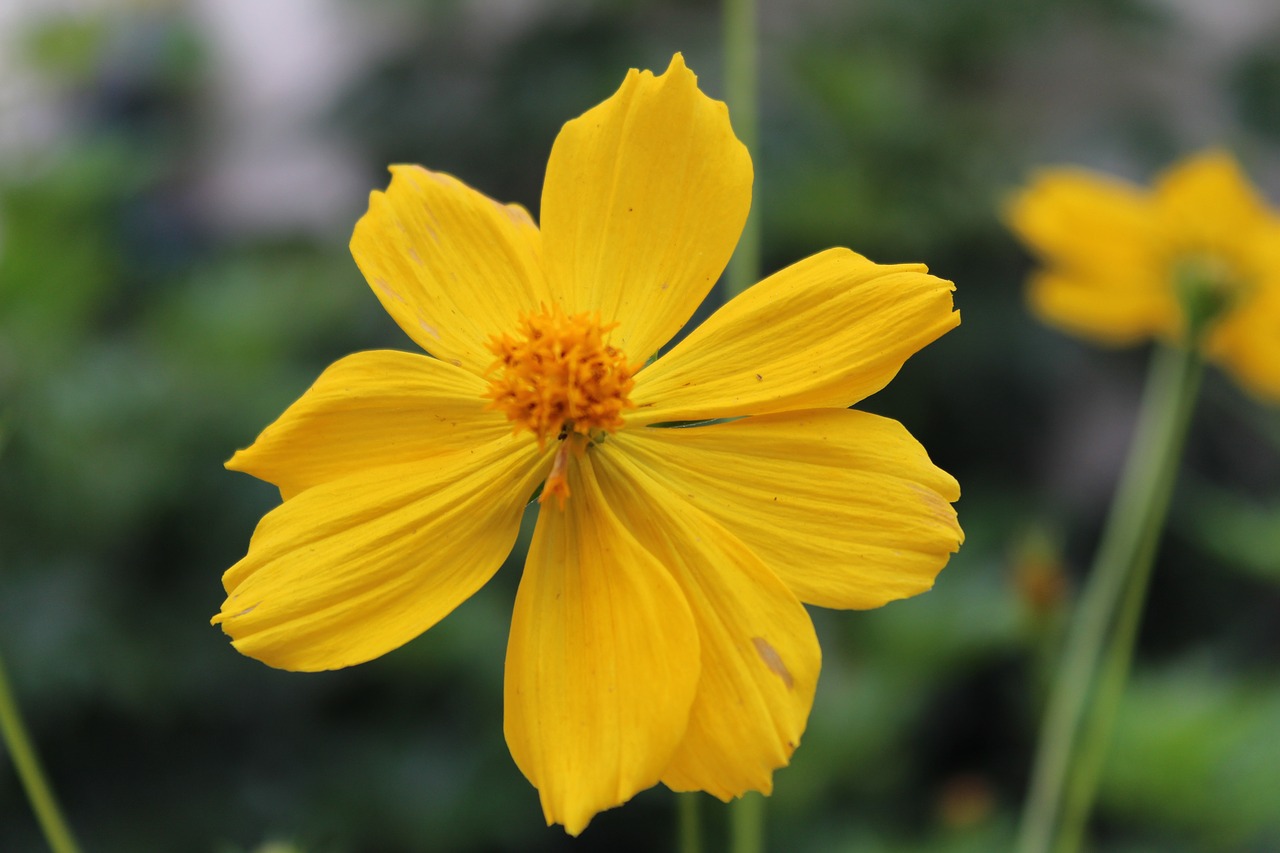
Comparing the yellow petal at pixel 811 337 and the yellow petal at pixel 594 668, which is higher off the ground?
the yellow petal at pixel 811 337

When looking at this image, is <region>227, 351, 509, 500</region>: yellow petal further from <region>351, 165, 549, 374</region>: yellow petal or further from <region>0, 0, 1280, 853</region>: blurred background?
<region>0, 0, 1280, 853</region>: blurred background

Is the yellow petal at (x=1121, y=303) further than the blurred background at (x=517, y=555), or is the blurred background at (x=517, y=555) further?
the blurred background at (x=517, y=555)

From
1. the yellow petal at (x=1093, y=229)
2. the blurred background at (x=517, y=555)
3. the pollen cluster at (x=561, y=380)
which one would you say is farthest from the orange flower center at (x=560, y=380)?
the yellow petal at (x=1093, y=229)

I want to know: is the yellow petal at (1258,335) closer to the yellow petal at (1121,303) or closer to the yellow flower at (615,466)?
the yellow petal at (1121,303)

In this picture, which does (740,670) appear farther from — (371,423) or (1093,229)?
(1093,229)

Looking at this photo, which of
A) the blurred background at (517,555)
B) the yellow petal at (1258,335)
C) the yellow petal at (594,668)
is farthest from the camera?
the blurred background at (517,555)

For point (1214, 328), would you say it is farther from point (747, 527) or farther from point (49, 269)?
point (49, 269)

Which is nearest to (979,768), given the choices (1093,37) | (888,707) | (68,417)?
(888,707)
